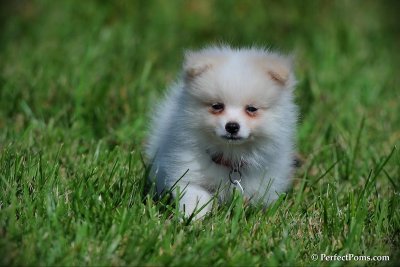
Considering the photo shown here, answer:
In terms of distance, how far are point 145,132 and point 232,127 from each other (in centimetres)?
139

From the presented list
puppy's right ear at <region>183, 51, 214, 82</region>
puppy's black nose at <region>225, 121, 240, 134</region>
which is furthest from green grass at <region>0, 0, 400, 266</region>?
puppy's right ear at <region>183, 51, 214, 82</region>

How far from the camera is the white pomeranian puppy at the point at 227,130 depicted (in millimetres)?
4043

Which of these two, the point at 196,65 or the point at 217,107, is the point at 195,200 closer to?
the point at 217,107

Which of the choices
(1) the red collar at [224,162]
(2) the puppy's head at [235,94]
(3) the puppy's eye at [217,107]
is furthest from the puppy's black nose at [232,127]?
(1) the red collar at [224,162]

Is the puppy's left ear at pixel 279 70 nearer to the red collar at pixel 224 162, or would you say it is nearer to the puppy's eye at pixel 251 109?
the puppy's eye at pixel 251 109

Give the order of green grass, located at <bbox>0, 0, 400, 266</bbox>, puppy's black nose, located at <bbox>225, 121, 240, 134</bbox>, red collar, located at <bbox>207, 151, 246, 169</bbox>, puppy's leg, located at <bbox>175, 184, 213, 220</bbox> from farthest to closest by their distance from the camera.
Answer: red collar, located at <bbox>207, 151, 246, 169</bbox>, puppy's leg, located at <bbox>175, 184, 213, 220</bbox>, puppy's black nose, located at <bbox>225, 121, 240, 134</bbox>, green grass, located at <bbox>0, 0, 400, 266</bbox>

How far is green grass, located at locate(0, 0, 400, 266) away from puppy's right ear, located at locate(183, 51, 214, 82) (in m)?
0.67

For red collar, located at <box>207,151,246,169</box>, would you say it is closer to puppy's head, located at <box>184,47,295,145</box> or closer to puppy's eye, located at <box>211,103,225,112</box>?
puppy's head, located at <box>184,47,295,145</box>

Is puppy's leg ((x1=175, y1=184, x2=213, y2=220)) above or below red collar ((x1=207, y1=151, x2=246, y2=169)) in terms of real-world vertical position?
below

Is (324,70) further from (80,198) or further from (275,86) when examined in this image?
(80,198)

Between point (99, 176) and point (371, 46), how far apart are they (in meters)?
4.71

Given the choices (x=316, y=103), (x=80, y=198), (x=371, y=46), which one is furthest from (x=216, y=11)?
(x=80, y=198)

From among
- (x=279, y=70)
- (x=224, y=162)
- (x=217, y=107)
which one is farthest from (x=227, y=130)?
(x=279, y=70)

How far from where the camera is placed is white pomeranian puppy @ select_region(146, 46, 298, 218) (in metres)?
4.04
